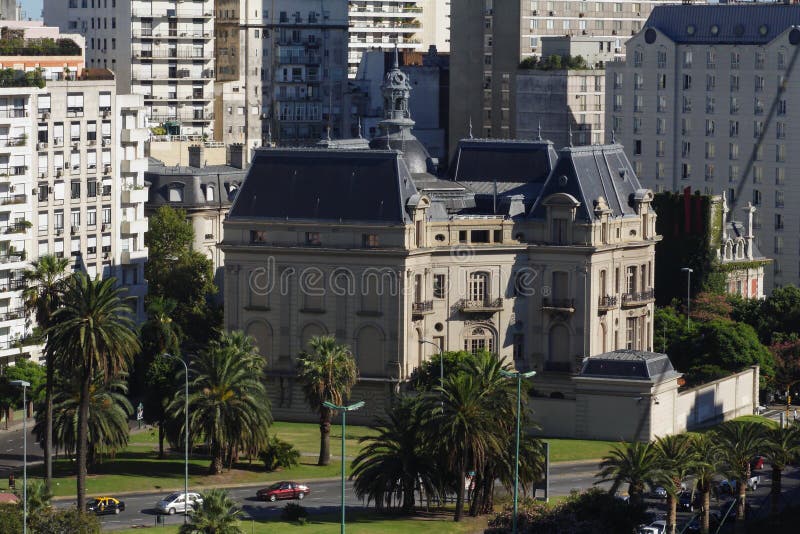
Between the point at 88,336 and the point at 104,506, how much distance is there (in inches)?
469

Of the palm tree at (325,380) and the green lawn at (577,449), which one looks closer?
the palm tree at (325,380)

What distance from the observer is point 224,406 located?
173000 millimetres

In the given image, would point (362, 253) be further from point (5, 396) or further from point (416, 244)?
point (5, 396)

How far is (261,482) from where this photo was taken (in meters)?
174

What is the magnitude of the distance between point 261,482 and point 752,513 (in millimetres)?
34447

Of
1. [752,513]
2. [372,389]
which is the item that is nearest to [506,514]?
[752,513]

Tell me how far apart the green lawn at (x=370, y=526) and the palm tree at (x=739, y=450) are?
1603cm

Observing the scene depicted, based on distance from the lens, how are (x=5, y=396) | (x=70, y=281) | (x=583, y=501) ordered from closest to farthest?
(x=583, y=501)
(x=70, y=281)
(x=5, y=396)

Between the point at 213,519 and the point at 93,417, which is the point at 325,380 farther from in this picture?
the point at 213,519

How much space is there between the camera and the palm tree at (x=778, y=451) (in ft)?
521

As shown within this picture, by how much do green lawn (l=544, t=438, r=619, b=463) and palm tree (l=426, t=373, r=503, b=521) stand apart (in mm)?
22534

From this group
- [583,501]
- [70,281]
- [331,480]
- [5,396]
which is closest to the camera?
[583,501]

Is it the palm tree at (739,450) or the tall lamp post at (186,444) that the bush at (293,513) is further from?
the palm tree at (739,450)

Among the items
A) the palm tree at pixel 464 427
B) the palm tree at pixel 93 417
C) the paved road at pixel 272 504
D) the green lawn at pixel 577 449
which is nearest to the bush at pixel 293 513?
the paved road at pixel 272 504
